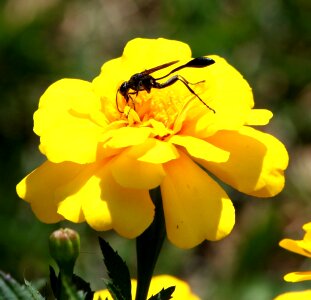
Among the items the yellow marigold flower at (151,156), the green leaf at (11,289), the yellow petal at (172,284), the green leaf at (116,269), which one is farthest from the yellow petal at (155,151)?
the yellow petal at (172,284)

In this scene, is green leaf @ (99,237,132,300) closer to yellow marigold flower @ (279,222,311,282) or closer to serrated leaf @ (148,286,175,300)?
serrated leaf @ (148,286,175,300)

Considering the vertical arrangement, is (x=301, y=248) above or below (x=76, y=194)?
below

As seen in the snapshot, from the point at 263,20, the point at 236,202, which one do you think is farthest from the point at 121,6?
the point at 236,202

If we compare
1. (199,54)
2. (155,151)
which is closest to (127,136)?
(155,151)

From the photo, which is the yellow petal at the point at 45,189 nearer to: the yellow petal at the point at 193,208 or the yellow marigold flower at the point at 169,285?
the yellow petal at the point at 193,208

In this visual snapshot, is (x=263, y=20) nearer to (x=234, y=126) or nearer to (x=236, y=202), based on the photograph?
(x=236, y=202)

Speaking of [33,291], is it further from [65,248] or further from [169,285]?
[169,285]

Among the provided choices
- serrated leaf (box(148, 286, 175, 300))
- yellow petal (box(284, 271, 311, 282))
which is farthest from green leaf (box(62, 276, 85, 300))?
yellow petal (box(284, 271, 311, 282))
